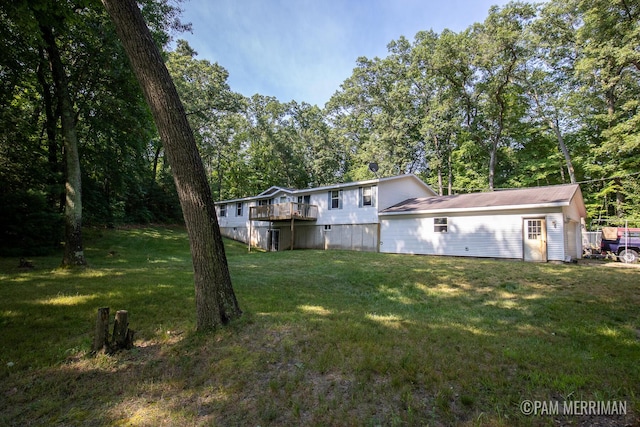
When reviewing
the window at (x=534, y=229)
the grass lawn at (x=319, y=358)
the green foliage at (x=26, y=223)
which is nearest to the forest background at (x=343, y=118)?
the green foliage at (x=26, y=223)

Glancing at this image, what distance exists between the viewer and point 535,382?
2.94 meters

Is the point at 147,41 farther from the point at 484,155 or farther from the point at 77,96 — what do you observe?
the point at 484,155

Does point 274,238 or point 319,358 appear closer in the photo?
point 319,358

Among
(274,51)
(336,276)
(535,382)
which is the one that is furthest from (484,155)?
(535,382)

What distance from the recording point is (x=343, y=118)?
34.9 m

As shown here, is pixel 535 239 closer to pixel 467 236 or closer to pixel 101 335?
pixel 467 236

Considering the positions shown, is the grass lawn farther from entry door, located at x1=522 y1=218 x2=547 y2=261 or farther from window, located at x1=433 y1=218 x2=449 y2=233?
window, located at x1=433 y1=218 x2=449 y2=233

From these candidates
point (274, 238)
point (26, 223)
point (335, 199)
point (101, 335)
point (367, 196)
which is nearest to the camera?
point (101, 335)

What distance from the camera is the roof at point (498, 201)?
1248 centimetres

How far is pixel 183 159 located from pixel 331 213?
55.0 ft

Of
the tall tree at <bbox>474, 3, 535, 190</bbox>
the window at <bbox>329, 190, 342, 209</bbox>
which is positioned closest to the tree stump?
the window at <bbox>329, 190, 342, 209</bbox>

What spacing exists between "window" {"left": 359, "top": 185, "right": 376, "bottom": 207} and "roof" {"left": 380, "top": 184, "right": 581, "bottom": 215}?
42.2 inches

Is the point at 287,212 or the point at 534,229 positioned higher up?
the point at 287,212

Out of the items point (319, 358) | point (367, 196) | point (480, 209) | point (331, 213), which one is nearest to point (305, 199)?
point (331, 213)
